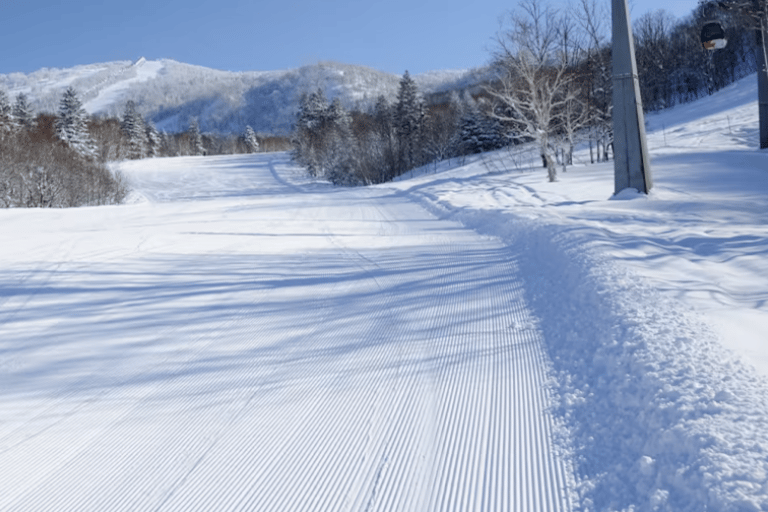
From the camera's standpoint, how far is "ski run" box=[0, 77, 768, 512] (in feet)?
7.48

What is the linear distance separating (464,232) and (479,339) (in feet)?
16.8

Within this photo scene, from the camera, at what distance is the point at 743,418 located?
2.28 metres

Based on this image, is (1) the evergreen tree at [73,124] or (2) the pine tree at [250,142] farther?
(2) the pine tree at [250,142]

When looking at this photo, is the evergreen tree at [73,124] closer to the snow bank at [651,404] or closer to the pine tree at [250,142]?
the pine tree at [250,142]

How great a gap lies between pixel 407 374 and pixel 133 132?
77.8 m

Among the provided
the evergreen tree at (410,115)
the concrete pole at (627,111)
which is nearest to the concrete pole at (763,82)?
the concrete pole at (627,111)

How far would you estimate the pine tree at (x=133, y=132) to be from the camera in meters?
68.4

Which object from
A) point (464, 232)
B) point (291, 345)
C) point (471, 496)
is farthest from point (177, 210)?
point (471, 496)

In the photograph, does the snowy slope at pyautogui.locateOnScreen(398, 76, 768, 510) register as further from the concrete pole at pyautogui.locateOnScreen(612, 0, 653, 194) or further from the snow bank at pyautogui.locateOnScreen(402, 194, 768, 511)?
the concrete pole at pyautogui.locateOnScreen(612, 0, 653, 194)

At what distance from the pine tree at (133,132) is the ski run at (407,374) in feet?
230

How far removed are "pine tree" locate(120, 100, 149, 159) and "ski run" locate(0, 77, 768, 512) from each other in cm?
7018

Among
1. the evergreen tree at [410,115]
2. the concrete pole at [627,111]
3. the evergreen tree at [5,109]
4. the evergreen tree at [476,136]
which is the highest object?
the evergreen tree at [5,109]

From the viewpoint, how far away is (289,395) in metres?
3.24

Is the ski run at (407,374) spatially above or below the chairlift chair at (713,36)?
below
